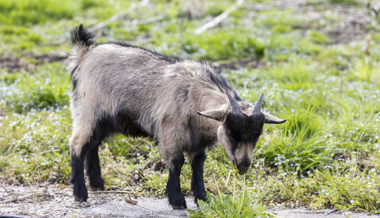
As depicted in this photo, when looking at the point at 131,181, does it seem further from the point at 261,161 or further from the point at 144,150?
the point at 261,161

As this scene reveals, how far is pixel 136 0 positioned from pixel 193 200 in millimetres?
8990

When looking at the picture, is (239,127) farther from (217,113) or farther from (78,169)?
(78,169)

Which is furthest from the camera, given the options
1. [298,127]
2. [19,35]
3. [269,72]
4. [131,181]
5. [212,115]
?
[19,35]

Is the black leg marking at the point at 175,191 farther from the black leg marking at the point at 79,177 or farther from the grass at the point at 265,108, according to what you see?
the black leg marking at the point at 79,177

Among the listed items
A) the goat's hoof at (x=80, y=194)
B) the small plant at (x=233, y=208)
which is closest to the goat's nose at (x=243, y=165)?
the small plant at (x=233, y=208)

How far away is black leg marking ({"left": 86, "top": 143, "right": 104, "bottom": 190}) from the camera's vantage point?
485 centimetres

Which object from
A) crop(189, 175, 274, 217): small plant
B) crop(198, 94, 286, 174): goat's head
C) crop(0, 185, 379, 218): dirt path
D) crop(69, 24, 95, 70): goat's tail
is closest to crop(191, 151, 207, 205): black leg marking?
crop(0, 185, 379, 218): dirt path

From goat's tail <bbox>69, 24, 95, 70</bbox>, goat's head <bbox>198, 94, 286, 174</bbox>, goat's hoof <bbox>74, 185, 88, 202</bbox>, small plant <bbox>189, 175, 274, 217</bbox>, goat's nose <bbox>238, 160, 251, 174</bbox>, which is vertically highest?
goat's tail <bbox>69, 24, 95, 70</bbox>

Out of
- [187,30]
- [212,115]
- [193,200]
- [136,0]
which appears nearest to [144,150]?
[193,200]

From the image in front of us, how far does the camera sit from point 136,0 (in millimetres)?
12820

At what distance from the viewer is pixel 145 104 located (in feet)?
14.8

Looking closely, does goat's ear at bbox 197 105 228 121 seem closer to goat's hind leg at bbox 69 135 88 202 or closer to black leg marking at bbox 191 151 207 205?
black leg marking at bbox 191 151 207 205

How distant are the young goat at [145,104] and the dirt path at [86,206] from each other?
133 mm

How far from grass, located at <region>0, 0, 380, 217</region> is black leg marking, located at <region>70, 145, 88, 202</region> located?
415 millimetres
